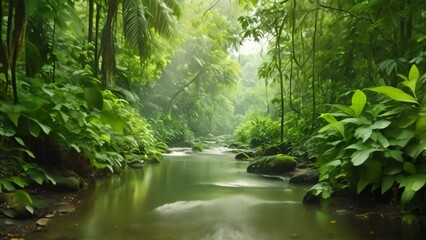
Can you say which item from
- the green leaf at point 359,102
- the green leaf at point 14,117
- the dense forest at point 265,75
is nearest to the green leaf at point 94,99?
the dense forest at point 265,75

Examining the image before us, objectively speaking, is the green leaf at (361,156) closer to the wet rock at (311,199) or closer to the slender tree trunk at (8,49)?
the wet rock at (311,199)

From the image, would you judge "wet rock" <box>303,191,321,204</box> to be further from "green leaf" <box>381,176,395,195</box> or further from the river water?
"green leaf" <box>381,176,395,195</box>

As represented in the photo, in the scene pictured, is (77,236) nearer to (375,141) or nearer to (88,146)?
(88,146)

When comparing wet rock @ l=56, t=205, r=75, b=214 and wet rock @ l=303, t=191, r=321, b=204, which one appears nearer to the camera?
wet rock @ l=56, t=205, r=75, b=214

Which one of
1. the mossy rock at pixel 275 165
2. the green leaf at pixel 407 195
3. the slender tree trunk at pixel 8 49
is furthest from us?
the mossy rock at pixel 275 165

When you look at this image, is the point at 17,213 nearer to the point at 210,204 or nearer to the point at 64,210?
the point at 64,210

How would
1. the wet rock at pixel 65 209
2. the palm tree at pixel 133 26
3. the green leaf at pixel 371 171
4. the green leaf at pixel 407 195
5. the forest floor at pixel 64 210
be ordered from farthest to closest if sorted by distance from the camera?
the palm tree at pixel 133 26
the wet rock at pixel 65 209
the green leaf at pixel 371 171
the forest floor at pixel 64 210
the green leaf at pixel 407 195

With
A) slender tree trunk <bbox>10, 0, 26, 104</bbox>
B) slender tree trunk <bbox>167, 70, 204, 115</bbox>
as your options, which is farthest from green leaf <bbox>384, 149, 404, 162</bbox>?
slender tree trunk <bbox>167, 70, 204, 115</bbox>

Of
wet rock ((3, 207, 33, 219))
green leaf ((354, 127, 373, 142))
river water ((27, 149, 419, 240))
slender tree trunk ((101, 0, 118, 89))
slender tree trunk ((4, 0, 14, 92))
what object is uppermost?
slender tree trunk ((101, 0, 118, 89))

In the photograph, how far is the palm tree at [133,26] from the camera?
18.0 feet

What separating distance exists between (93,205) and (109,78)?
2910mm

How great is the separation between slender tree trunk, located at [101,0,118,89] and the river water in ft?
5.94

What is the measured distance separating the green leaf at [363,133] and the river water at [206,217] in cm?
79

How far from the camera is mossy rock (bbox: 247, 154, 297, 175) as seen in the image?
6.93 metres
